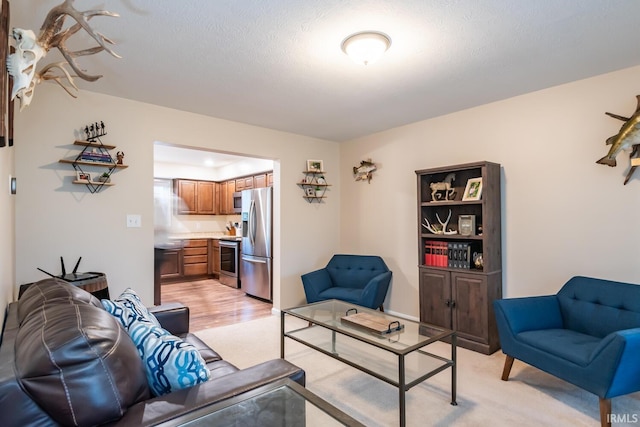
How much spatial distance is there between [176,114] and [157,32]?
60.8 inches

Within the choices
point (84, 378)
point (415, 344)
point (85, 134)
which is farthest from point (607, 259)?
point (85, 134)

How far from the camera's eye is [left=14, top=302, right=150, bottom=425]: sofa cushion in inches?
37.2

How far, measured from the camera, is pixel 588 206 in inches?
110

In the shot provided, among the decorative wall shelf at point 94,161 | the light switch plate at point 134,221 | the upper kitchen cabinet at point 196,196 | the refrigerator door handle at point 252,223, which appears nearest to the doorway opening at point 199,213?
the upper kitchen cabinet at point 196,196

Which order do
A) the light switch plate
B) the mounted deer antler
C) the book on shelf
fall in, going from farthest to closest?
the book on shelf → the light switch plate → the mounted deer antler

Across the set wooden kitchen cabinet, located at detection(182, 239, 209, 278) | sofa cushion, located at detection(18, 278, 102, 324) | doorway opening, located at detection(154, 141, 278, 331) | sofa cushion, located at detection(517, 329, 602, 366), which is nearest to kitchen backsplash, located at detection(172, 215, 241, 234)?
doorway opening, located at detection(154, 141, 278, 331)

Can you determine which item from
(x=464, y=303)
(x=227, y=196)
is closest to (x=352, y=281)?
(x=464, y=303)

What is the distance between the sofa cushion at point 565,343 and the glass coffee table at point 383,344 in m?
0.57

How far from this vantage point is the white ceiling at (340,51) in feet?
6.09

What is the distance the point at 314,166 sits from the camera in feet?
15.3

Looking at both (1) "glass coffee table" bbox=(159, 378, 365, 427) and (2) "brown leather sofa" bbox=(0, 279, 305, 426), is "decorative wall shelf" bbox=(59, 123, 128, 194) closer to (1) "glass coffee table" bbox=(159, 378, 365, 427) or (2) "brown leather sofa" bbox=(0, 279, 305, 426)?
(2) "brown leather sofa" bbox=(0, 279, 305, 426)

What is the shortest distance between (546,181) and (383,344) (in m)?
2.20

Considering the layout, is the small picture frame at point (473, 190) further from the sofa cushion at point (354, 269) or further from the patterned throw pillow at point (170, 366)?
the patterned throw pillow at point (170, 366)

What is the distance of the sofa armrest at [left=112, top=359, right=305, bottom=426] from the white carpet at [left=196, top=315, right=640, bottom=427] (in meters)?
1.01
